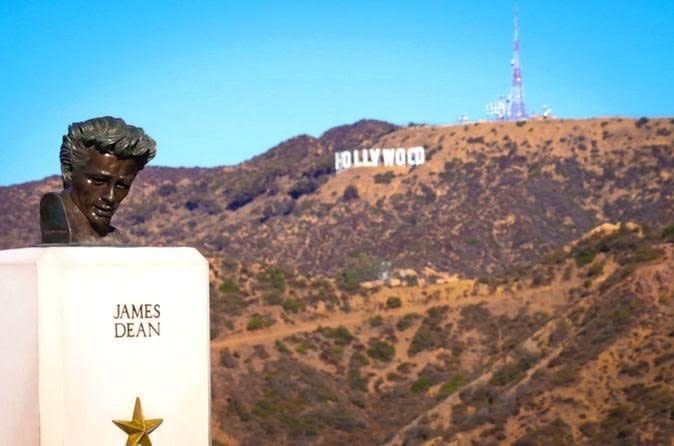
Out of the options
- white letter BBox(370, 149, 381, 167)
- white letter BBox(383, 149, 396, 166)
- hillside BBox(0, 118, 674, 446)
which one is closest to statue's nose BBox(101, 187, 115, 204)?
hillside BBox(0, 118, 674, 446)

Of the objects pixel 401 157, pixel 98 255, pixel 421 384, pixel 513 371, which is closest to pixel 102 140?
pixel 98 255

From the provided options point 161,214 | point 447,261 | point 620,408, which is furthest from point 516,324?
point 161,214

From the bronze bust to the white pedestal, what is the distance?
334 mm

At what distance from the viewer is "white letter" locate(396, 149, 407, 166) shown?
125 m

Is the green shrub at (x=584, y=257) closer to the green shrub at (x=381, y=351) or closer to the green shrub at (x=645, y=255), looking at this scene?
the green shrub at (x=645, y=255)

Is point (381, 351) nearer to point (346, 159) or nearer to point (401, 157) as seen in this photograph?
point (401, 157)

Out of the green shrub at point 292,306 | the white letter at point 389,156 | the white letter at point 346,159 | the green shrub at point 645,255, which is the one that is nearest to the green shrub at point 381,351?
the green shrub at point 292,306

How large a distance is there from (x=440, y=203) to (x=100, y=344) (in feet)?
354

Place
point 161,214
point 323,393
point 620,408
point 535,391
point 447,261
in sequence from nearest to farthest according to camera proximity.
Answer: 1. point 620,408
2. point 535,391
3. point 323,393
4. point 447,261
5. point 161,214

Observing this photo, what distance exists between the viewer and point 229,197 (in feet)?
449

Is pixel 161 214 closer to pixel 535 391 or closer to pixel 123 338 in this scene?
pixel 535 391

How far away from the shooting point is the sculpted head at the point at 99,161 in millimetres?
7793

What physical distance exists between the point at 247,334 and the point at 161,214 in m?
73.7

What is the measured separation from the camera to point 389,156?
415 feet
